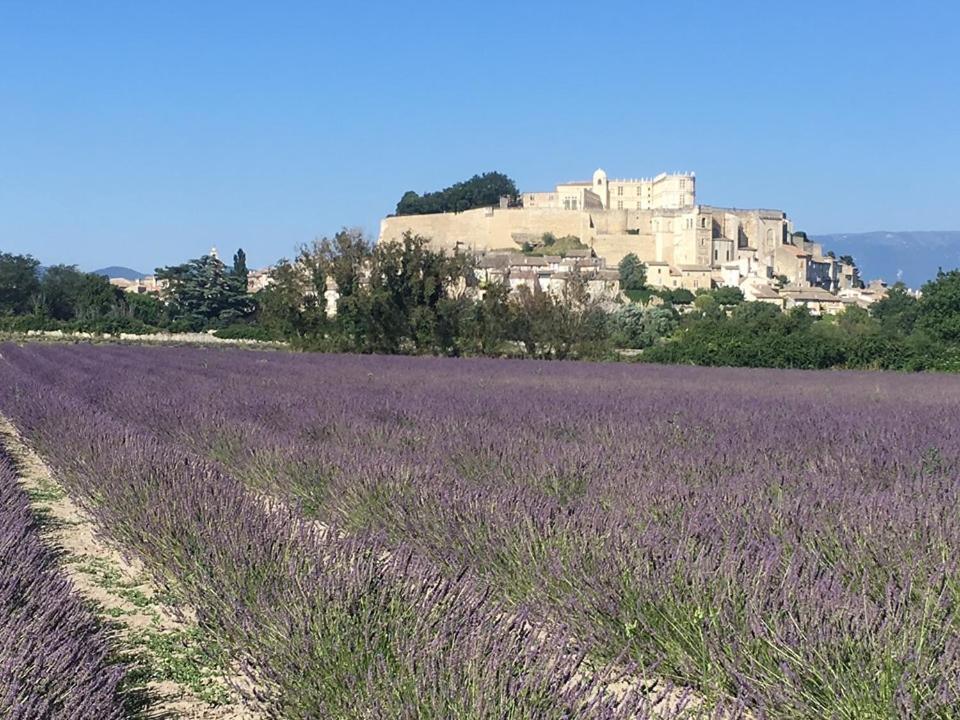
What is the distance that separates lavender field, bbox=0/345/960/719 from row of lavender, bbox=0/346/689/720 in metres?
0.01

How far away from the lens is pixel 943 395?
42.1 feet

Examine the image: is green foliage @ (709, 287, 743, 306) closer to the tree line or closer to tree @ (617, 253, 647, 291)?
tree @ (617, 253, 647, 291)

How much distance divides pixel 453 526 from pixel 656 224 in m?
102

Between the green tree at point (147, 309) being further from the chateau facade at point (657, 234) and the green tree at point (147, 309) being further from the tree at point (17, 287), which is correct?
the chateau facade at point (657, 234)

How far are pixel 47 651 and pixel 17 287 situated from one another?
70.4 m

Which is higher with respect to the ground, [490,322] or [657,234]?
[657,234]

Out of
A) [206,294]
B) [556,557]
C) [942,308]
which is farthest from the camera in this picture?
[206,294]

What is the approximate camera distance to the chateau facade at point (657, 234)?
328 ft

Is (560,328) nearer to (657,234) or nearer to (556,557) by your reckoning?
(556,557)

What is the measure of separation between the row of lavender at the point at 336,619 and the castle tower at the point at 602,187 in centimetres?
11239

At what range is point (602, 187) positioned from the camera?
11656 centimetres

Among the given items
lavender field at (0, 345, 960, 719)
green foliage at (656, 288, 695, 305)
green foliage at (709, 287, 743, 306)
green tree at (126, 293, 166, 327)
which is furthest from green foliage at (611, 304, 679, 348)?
green foliage at (656, 288, 695, 305)

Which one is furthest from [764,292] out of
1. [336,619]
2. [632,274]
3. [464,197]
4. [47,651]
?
[47,651]

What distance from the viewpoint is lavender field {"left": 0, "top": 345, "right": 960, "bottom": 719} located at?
8.50 ft
